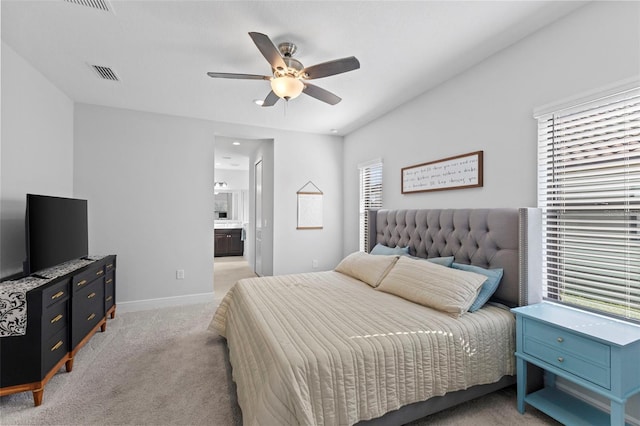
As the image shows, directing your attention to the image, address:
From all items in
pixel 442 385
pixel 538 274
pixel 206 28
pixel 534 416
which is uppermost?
pixel 206 28

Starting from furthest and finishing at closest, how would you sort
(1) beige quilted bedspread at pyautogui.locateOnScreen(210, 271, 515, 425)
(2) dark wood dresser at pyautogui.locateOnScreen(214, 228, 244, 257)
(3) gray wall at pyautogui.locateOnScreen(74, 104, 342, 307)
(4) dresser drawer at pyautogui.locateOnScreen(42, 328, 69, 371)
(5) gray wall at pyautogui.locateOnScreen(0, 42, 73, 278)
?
1. (2) dark wood dresser at pyautogui.locateOnScreen(214, 228, 244, 257)
2. (3) gray wall at pyautogui.locateOnScreen(74, 104, 342, 307)
3. (5) gray wall at pyautogui.locateOnScreen(0, 42, 73, 278)
4. (4) dresser drawer at pyautogui.locateOnScreen(42, 328, 69, 371)
5. (1) beige quilted bedspread at pyautogui.locateOnScreen(210, 271, 515, 425)

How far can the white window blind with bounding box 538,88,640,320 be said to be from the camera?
1715 mm

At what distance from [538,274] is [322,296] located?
63.7 inches

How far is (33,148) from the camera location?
2775mm

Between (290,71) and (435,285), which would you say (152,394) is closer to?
(435,285)

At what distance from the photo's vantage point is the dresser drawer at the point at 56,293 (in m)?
1.99

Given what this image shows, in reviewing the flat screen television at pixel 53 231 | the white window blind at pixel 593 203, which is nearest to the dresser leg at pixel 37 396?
the flat screen television at pixel 53 231

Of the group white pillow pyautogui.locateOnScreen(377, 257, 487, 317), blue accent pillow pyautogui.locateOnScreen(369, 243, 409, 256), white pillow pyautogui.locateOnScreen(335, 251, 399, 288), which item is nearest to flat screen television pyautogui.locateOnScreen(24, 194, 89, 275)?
white pillow pyautogui.locateOnScreen(335, 251, 399, 288)

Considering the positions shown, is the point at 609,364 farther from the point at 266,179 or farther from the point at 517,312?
the point at 266,179

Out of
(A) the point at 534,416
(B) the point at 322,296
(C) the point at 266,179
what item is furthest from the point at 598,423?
(C) the point at 266,179

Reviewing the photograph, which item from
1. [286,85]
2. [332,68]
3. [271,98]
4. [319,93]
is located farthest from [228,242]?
[332,68]

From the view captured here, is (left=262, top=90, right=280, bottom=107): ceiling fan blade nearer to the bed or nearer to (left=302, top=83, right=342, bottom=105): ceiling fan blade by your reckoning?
(left=302, top=83, right=342, bottom=105): ceiling fan blade

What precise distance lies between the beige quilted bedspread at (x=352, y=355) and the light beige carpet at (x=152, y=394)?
0.79 feet

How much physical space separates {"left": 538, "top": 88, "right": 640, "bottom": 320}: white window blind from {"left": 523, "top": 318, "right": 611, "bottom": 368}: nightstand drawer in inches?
16.8
